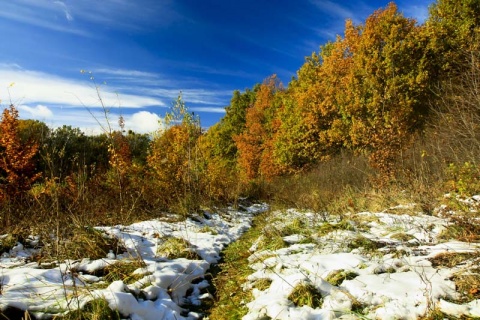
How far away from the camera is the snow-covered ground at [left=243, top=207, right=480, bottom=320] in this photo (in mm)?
2438

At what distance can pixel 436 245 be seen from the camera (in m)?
3.44

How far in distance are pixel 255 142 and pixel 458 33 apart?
16.1 m

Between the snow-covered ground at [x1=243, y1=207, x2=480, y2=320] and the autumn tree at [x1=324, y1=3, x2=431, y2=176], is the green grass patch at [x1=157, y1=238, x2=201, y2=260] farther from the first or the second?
the autumn tree at [x1=324, y1=3, x2=431, y2=176]

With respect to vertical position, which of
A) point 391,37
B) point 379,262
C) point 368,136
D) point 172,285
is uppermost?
point 391,37

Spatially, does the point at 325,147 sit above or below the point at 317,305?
above

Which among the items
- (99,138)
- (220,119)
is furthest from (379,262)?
(99,138)

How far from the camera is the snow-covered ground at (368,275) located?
244 cm

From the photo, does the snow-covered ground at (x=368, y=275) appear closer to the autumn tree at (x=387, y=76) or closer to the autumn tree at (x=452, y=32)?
the autumn tree at (x=387, y=76)

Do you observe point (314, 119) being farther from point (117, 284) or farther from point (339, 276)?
point (117, 284)

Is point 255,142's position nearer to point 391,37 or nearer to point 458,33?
point 391,37

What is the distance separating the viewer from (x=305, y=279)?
10.2 ft

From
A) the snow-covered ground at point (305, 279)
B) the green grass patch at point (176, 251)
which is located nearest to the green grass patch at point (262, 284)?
the snow-covered ground at point (305, 279)

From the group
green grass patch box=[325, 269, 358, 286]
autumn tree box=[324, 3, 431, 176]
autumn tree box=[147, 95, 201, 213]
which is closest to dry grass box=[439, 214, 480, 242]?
green grass patch box=[325, 269, 358, 286]

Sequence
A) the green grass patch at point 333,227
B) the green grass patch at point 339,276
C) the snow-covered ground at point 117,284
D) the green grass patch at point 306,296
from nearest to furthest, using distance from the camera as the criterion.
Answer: the snow-covered ground at point 117,284 < the green grass patch at point 306,296 < the green grass patch at point 339,276 < the green grass patch at point 333,227
